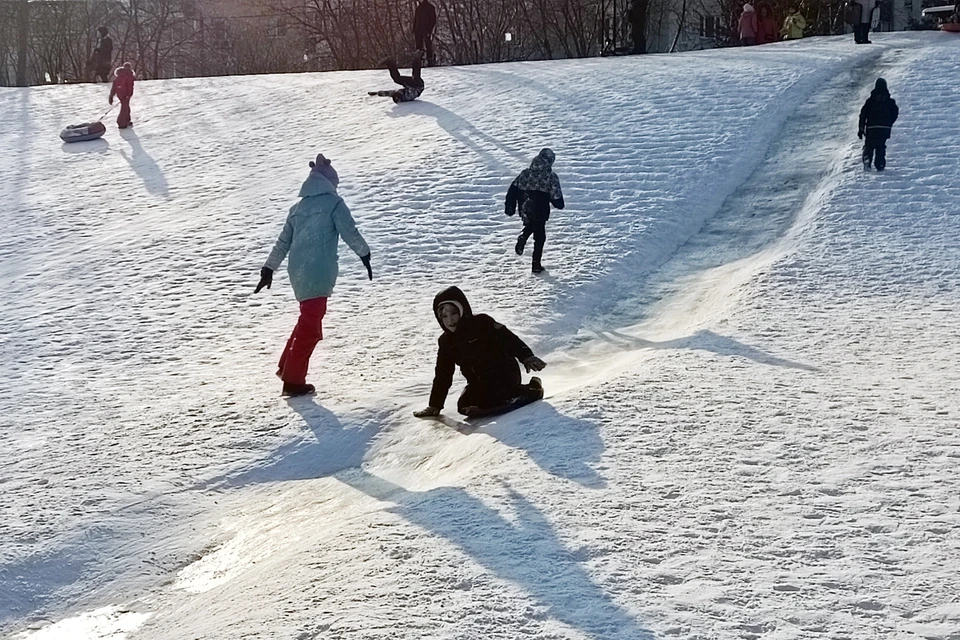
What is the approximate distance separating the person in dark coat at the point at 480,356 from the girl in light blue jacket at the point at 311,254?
3.74ft

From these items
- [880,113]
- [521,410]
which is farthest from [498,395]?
[880,113]

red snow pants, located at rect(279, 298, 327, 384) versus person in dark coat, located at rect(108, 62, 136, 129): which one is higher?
person in dark coat, located at rect(108, 62, 136, 129)

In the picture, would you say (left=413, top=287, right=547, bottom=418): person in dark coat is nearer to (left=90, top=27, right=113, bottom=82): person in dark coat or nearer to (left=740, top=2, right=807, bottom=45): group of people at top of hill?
(left=740, top=2, right=807, bottom=45): group of people at top of hill

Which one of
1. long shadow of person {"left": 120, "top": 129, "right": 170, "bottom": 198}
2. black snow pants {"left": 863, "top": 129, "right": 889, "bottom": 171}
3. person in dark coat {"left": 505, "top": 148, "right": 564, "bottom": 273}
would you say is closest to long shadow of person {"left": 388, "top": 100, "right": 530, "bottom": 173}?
person in dark coat {"left": 505, "top": 148, "right": 564, "bottom": 273}

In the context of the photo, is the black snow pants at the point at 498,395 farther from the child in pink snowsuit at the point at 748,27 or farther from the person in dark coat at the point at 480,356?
the child in pink snowsuit at the point at 748,27

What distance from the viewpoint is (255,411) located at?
789 centimetres

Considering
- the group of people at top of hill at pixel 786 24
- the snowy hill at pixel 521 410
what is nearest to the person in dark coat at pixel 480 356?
the snowy hill at pixel 521 410

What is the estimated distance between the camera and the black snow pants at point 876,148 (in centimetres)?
1335

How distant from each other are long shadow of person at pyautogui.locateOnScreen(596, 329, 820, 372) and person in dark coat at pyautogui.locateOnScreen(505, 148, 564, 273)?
6.80ft

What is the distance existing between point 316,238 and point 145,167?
34.1ft

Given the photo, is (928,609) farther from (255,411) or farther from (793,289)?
(793,289)

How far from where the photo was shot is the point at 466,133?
56.1 feet

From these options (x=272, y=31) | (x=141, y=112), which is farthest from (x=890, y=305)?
(x=272, y=31)

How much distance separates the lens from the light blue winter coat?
26.1 ft
